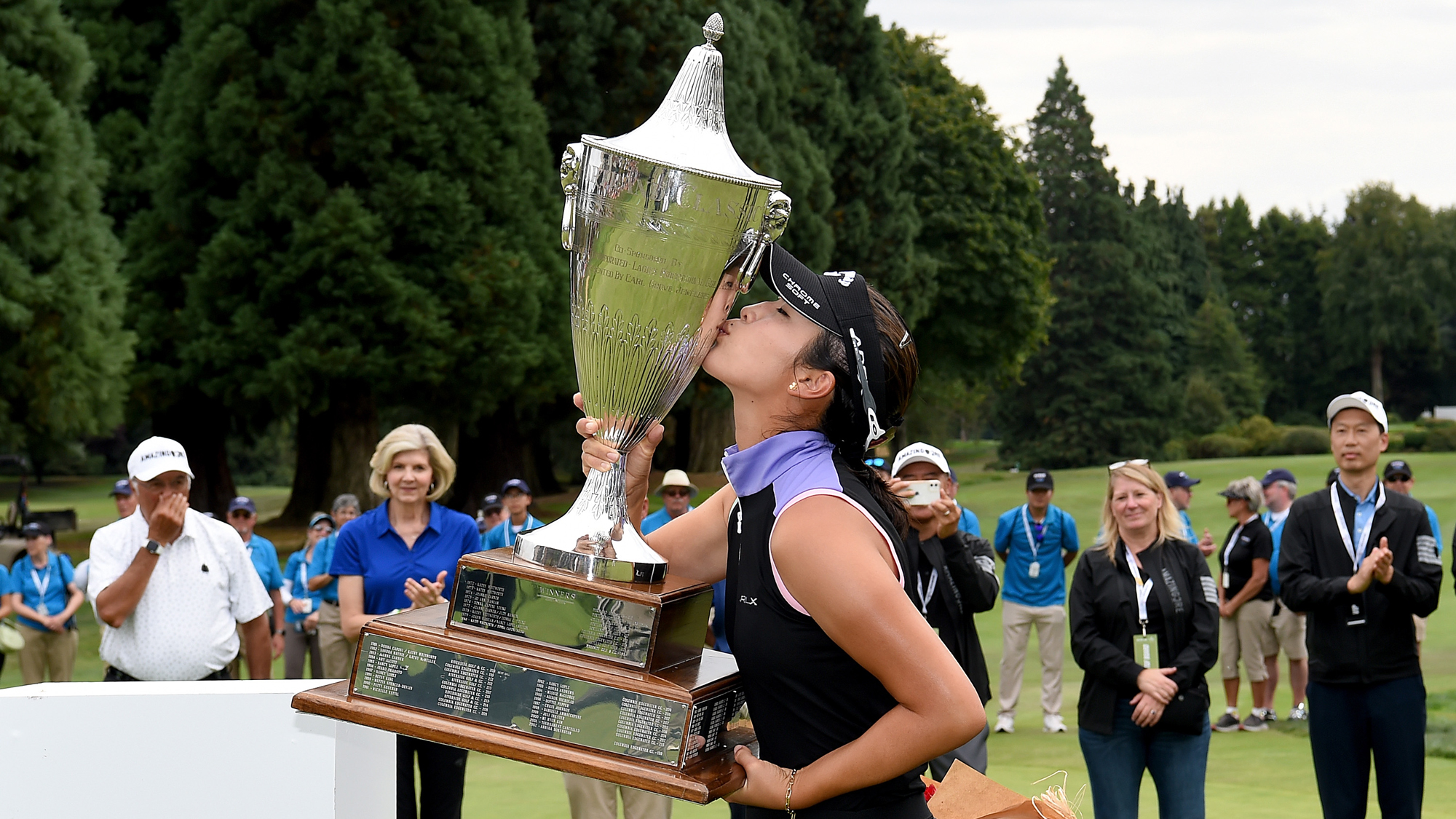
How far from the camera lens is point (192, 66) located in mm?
20750

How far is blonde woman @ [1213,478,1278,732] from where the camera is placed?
36.2 ft

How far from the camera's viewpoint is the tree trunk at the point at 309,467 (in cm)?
2442

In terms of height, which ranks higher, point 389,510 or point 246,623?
point 389,510

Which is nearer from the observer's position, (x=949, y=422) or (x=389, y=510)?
(x=389, y=510)

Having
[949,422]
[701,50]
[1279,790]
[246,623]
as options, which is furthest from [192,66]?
[949,422]

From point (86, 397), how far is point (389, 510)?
13.8 metres

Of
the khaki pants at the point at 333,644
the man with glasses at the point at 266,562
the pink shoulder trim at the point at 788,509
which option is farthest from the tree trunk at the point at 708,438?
the pink shoulder trim at the point at 788,509

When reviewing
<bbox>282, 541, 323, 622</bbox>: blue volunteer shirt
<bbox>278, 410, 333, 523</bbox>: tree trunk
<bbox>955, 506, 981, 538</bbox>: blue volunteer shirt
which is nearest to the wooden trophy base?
<bbox>955, 506, 981, 538</bbox>: blue volunteer shirt

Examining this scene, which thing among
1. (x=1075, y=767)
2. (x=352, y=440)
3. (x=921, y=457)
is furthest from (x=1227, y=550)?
(x=352, y=440)

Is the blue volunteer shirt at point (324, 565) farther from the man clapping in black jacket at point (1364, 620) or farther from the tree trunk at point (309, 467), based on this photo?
the tree trunk at point (309, 467)

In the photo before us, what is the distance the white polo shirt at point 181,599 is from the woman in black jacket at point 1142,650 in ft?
12.1

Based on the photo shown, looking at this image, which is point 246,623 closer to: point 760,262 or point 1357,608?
point 760,262

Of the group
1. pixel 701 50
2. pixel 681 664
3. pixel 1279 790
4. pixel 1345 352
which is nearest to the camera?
pixel 681 664

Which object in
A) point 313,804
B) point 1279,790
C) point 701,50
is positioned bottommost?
point 1279,790
